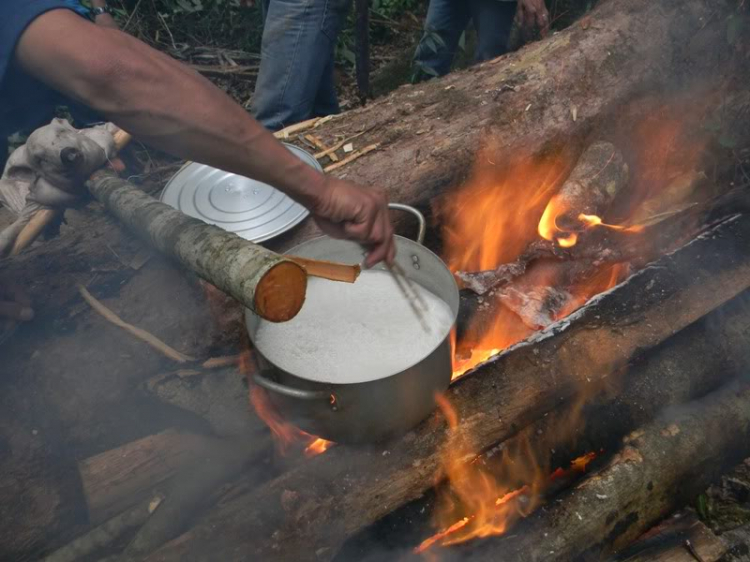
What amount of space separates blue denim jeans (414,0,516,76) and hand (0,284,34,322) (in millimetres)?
4046

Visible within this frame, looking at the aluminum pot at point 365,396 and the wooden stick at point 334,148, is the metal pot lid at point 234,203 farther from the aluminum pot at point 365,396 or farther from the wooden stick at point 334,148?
the aluminum pot at point 365,396

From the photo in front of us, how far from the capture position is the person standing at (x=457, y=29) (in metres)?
4.89

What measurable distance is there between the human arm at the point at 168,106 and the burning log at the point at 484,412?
87 centimetres

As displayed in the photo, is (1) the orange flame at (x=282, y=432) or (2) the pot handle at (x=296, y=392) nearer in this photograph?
(2) the pot handle at (x=296, y=392)

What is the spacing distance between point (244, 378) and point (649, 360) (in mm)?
1807

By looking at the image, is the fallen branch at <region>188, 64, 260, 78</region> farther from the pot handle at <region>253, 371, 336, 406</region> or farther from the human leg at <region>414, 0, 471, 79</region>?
the pot handle at <region>253, 371, 336, 406</region>

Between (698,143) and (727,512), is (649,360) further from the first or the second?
(698,143)

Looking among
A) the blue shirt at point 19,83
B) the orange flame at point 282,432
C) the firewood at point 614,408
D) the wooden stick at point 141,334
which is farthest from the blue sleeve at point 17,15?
the firewood at point 614,408

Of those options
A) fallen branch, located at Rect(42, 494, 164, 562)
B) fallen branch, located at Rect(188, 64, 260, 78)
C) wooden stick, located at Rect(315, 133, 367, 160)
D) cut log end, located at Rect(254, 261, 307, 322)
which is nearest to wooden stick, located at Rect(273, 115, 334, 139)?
wooden stick, located at Rect(315, 133, 367, 160)

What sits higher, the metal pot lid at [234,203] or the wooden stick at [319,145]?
the wooden stick at [319,145]

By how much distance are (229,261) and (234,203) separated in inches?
44.4

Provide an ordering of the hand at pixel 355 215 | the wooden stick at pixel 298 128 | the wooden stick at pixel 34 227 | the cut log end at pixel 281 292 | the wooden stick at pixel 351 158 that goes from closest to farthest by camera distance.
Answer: the cut log end at pixel 281 292
the hand at pixel 355 215
the wooden stick at pixel 34 227
the wooden stick at pixel 351 158
the wooden stick at pixel 298 128

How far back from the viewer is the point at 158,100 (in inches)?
67.2

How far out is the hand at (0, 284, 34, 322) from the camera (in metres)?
2.67
